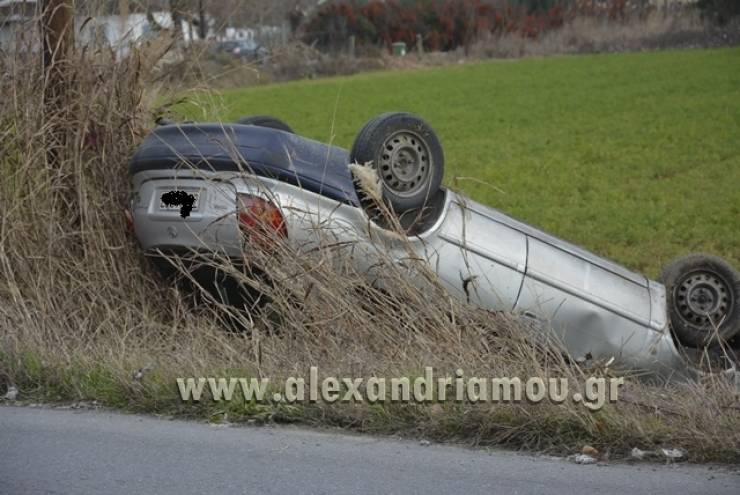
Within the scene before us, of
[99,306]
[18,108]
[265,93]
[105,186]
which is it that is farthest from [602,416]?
[265,93]

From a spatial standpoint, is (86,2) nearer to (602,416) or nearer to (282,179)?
(282,179)

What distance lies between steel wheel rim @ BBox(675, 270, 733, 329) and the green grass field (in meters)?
1.51

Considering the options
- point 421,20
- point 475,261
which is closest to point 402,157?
point 475,261

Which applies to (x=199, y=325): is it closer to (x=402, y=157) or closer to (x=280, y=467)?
(x=402, y=157)

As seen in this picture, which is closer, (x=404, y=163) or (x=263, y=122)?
(x=404, y=163)

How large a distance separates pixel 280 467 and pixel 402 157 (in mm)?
2600

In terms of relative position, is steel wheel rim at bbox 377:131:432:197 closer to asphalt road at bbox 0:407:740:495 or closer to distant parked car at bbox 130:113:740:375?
distant parked car at bbox 130:113:740:375

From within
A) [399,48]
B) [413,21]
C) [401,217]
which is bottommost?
[399,48]

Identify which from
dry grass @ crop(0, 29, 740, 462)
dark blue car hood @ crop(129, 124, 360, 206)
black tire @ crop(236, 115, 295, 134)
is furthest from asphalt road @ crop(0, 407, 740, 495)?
black tire @ crop(236, 115, 295, 134)

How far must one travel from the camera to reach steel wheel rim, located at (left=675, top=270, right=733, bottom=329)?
7.96 m

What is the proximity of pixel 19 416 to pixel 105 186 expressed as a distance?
7.31 ft

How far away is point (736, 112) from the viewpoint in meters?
23.3

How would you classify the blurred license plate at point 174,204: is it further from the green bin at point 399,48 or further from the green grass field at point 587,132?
the green bin at point 399,48

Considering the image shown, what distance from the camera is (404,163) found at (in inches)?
276
